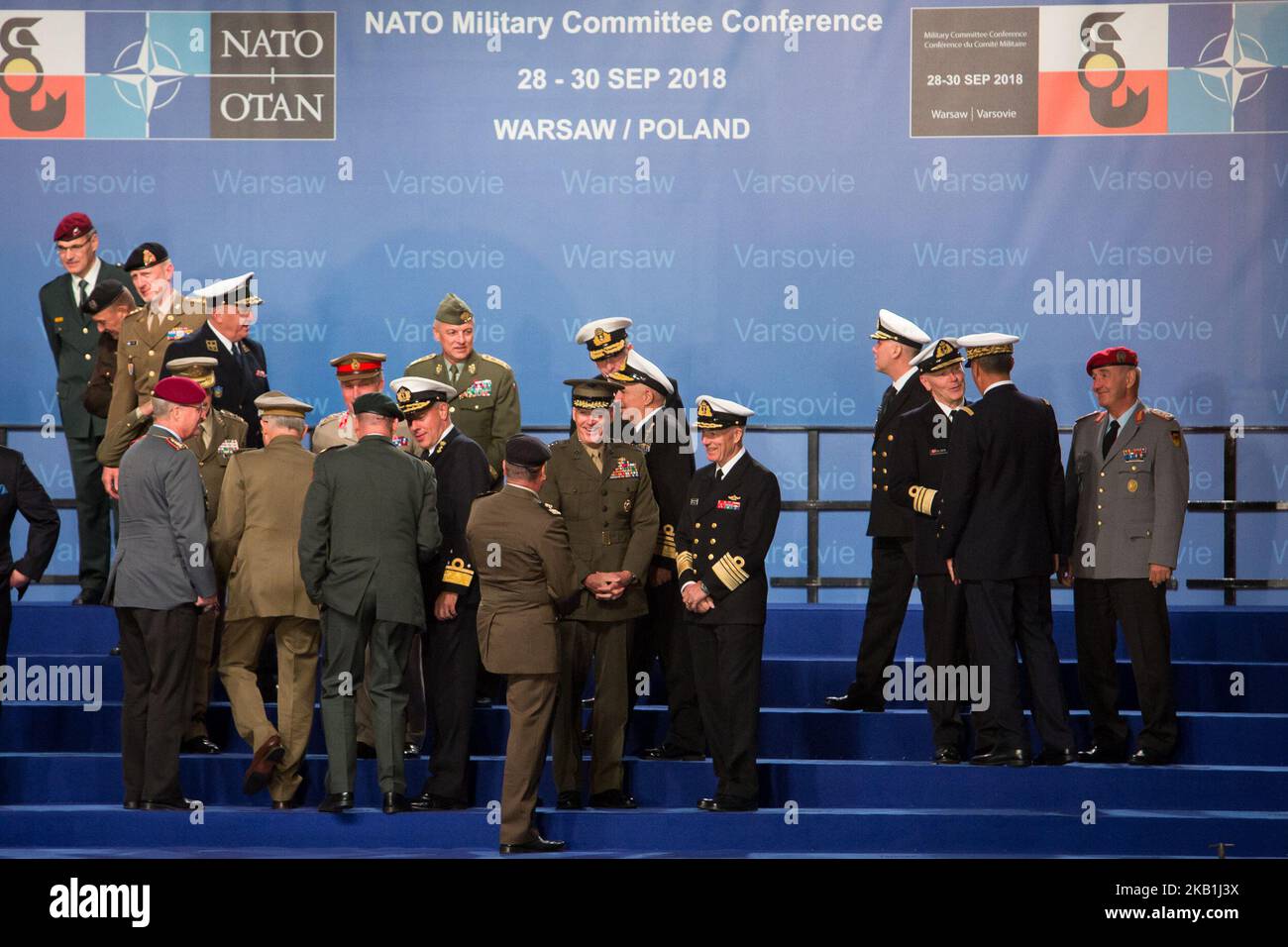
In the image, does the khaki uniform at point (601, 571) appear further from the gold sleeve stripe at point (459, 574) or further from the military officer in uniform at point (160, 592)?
the military officer in uniform at point (160, 592)

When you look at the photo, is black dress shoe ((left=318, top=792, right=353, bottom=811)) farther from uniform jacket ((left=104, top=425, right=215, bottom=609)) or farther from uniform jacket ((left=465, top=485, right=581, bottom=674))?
uniform jacket ((left=104, top=425, right=215, bottom=609))

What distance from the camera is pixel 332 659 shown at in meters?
6.37

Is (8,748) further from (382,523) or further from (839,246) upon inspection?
(839,246)

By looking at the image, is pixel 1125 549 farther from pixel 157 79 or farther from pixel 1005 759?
pixel 157 79

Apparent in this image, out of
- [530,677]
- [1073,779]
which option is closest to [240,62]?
[530,677]

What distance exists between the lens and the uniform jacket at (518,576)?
6.21 metres

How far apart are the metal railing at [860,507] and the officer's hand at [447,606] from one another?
2.60 metres

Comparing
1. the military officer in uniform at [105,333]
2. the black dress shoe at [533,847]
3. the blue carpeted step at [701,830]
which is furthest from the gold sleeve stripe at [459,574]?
the military officer in uniform at [105,333]

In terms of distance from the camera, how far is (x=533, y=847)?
625cm

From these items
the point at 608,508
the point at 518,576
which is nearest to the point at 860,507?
the point at 608,508

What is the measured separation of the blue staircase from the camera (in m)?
6.39

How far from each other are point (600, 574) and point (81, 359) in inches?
142

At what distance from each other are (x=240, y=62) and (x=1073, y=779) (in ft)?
21.1

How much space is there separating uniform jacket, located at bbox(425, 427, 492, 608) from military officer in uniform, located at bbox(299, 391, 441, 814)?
0.20 metres
